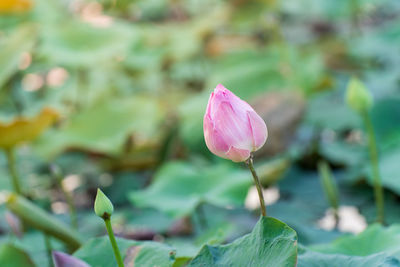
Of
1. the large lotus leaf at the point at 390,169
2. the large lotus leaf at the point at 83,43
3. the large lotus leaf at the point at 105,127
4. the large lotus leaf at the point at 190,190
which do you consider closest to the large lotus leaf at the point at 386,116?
the large lotus leaf at the point at 390,169

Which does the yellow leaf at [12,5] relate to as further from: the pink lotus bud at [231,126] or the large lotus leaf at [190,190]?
the pink lotus bud at [231,126]

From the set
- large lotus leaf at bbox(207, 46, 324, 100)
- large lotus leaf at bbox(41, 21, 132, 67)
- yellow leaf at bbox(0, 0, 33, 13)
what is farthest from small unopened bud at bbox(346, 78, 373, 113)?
yellow leaf at bbox(0, 0, 33, 13)

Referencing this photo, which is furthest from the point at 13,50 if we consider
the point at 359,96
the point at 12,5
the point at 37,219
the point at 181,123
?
the point at 359,96

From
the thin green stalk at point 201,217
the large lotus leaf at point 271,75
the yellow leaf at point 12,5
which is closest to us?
the thin green stalk at point 201,217

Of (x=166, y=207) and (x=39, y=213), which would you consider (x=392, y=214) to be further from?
(x=39, y=213)

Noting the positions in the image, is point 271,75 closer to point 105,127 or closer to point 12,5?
point 105,127

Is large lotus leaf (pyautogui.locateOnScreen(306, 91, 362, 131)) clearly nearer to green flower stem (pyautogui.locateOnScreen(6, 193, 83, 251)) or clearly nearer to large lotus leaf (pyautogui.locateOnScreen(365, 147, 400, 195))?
large lotus leaf (pyautogui.locateOnScreen(365, 147, 400, 195))
